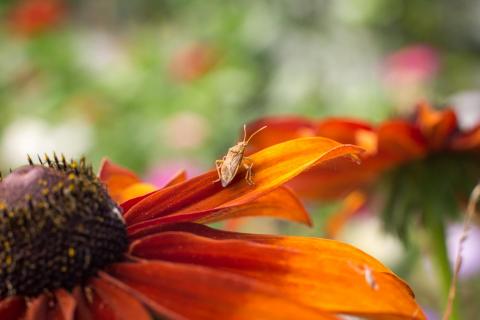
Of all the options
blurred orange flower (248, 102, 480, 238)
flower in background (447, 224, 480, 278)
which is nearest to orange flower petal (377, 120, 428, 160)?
blurred orange flower (248, 102, 480, 238)

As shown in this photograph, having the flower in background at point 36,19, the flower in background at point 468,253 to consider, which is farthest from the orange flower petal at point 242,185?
the flower in background at point 36,19

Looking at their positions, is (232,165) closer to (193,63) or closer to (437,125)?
(437,125)

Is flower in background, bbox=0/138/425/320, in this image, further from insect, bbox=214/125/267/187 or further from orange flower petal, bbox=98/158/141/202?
orange flower petal, bbox=98/158/141/202

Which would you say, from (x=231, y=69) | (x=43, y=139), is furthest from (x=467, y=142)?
(x=231, y=69)

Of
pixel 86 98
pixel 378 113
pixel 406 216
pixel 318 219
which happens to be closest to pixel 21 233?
pixel 406 216

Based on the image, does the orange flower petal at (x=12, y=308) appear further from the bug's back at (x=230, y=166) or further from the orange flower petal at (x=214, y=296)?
the bug's back at (x=230, y=166)
